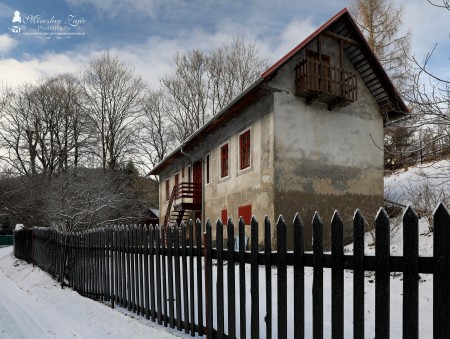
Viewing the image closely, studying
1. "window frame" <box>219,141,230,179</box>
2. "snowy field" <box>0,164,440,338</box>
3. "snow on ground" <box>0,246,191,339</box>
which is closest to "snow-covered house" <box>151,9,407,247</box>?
"window frame" <box>219,141,230,179</box>

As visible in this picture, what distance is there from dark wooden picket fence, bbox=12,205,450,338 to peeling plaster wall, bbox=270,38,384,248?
648cm

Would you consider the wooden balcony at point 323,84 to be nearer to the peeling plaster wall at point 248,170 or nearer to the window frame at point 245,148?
the peeling plaster wall at point 248,170

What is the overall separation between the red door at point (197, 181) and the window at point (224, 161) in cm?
302

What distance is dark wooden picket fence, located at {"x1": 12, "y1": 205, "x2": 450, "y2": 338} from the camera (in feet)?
8.45

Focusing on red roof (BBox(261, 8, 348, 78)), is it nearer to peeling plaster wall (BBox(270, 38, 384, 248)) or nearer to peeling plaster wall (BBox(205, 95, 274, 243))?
peeling plaster wall (BBox(270, 38, 384, 248))

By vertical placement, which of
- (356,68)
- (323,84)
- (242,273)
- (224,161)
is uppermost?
(356,68)

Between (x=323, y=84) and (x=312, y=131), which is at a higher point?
(x=323, y=84)

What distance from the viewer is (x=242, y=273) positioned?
4035 mm

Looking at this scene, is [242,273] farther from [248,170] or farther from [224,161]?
[224,161]

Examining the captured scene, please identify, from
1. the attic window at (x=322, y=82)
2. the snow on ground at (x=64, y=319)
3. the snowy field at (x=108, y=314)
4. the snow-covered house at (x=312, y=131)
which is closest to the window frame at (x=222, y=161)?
the snow-covered house at (x=312, y=131)

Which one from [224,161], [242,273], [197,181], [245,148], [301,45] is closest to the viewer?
Result: [242,273]

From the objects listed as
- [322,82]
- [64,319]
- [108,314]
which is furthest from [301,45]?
[64,319]

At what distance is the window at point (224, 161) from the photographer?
16.5m

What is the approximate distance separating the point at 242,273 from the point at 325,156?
1036 centimetres
